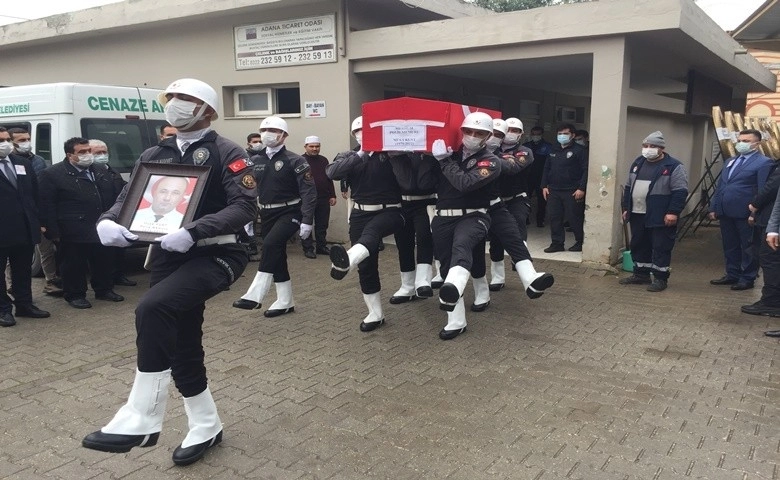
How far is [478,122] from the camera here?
531cm

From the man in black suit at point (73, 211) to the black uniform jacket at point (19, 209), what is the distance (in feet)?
0.81

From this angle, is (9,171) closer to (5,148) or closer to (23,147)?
(5,148)

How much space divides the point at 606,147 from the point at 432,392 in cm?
511

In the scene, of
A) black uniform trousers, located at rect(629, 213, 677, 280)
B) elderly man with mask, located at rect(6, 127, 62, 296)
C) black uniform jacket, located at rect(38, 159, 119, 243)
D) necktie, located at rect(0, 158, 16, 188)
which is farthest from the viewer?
black uniform trousers, located at rect(629, 213, 677, 280)

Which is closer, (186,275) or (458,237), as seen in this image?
(186,275)

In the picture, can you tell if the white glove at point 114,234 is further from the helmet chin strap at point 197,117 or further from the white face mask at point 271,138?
the white face mask at point 271,138

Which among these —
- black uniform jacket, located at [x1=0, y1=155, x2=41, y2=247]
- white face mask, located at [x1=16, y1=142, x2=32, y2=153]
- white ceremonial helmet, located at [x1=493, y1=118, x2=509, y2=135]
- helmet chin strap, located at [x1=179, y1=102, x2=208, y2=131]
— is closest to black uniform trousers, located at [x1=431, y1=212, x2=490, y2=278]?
white ceremonial helmet, located at [x1=493, y1=118, x2=509, y2=135]

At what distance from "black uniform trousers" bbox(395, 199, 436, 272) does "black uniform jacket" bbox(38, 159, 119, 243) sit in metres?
3.36

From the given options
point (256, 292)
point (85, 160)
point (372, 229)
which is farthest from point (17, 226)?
point (372, 229)

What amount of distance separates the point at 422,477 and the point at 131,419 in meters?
1.49

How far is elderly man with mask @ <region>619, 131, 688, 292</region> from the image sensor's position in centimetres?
720

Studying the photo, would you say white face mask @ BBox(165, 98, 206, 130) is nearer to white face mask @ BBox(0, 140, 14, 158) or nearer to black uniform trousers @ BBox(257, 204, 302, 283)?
black uniform trousers @ BBox(257, 204, 302, 283)

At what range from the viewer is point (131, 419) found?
117 inches

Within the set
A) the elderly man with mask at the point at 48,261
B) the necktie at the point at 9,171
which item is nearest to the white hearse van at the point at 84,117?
the elderly man with mask at the point at 48,261
